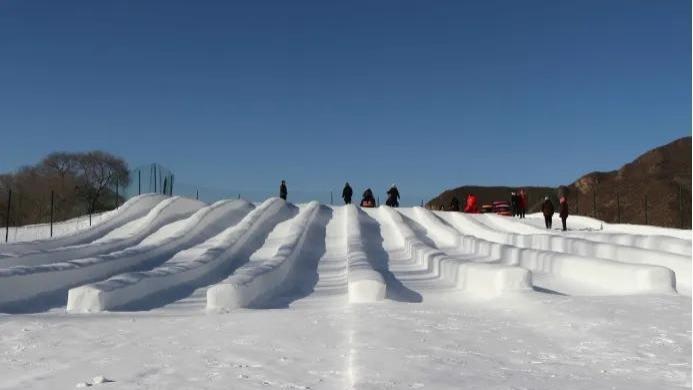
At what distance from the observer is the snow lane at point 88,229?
12.8 meters

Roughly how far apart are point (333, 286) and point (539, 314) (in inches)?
170

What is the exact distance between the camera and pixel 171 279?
9477 mm

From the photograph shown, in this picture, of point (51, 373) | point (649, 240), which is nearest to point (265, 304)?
point (51, 373)

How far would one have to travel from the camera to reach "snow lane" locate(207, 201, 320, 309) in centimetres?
725

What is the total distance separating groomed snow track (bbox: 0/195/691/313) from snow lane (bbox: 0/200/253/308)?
0.02 m

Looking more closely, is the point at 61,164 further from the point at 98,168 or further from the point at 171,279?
the point at 171,279

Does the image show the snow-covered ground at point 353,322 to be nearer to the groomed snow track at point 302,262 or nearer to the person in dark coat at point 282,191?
the groomed snow track at point 302,262

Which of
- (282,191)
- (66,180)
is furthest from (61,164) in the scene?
(282,191)

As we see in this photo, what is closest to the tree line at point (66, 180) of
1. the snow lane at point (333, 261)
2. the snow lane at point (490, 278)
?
the snow lane at point (333, 261)

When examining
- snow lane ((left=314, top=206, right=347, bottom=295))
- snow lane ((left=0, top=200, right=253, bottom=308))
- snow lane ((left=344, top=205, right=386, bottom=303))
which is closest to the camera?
snow lane ((left=344, top=205, right=386, bottom=303))

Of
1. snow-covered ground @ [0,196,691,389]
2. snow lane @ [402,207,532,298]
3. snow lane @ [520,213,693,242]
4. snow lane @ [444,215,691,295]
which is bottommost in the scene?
snow-covered ground @ [0,196,691,389]

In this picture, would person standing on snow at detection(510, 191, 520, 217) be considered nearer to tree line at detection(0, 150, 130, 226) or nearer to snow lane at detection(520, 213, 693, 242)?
snow lane at detection(520, 213, 693, 242)

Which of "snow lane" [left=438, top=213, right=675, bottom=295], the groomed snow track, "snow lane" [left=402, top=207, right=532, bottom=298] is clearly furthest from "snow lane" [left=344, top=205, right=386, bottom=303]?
"snow lane" [left=438, top=213, right=675, bottom=295]

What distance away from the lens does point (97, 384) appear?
366cm
